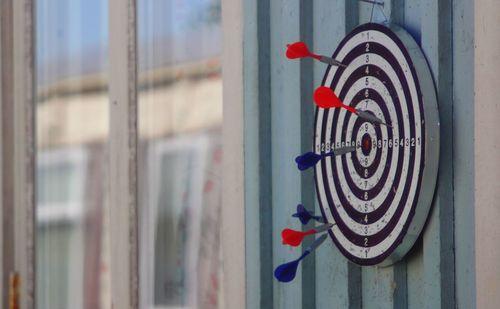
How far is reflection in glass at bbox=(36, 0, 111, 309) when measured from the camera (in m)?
4.29

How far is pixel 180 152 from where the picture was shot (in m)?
3.83

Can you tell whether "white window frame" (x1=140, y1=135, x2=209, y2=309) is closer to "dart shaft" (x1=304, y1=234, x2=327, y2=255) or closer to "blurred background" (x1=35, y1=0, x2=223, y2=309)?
"blurred background" (x1=35, y1=0, x2=223, y2=309)

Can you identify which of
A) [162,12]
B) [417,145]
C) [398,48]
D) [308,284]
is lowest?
[308,284]

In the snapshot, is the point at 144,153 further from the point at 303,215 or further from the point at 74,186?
the point at 303,215

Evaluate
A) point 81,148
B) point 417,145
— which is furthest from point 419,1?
point 81,148

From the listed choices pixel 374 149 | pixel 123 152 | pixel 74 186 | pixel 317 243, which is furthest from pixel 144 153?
pixel 374 149

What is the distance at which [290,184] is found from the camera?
10.7 feet

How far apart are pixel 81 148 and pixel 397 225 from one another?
2.02m

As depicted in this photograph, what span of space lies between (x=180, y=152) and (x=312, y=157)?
1.10 meters

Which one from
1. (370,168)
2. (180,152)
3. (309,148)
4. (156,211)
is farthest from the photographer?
(156,211)

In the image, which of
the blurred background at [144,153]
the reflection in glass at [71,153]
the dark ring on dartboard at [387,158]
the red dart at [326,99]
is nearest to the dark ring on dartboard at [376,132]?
the dark ring on dartboard at [387,158]

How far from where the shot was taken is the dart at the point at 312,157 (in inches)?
110

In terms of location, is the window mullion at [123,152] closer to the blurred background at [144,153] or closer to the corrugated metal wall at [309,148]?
the blurred background at [144,153]

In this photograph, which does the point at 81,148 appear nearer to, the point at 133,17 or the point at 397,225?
the point at 133,17
